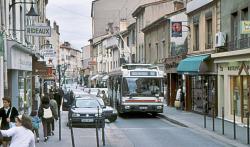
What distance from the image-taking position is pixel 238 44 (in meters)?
24.5

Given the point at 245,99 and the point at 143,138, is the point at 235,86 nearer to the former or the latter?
the point at 245,99

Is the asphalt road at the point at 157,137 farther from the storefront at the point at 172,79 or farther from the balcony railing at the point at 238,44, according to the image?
the storefront at the point at 172,79

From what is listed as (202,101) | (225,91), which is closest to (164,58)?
(202,101)

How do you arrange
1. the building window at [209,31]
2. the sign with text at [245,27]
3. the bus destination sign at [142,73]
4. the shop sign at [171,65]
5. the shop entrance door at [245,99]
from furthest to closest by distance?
the shop sign at [171,65], the bus destination sign at [142,73], the building window at [209,31], the shop entrance door at [245,99], the sign with text at [245,27]

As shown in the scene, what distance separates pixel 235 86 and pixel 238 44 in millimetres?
2356

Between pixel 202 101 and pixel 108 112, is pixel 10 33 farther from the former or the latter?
pixel 202 101

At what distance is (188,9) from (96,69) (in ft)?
241

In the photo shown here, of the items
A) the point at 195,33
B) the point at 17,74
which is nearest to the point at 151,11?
the point at 195,33

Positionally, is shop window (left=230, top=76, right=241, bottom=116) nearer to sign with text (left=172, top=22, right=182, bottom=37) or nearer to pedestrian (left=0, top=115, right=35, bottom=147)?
sign with text (left=172, top=22, right=182, bottom=37)

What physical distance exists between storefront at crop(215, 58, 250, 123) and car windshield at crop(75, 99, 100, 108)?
655 cm

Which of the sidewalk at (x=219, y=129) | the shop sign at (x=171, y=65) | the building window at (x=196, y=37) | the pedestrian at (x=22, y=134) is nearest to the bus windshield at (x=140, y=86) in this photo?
the sidewalk at (x=219, y=129)

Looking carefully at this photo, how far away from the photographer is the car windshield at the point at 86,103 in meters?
24.7

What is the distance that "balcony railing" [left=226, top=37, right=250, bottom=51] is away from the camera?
23.2m

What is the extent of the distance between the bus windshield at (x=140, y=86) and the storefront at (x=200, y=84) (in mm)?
2316
